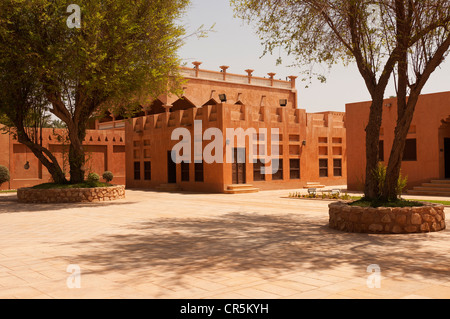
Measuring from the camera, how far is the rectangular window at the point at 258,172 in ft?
80.4

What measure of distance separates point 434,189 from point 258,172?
9.17m

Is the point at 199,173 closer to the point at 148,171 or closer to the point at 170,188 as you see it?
the point at 170,188

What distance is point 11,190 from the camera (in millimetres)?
26984

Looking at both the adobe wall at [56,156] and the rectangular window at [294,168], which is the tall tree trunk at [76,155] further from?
the rectangular window at [294,168]

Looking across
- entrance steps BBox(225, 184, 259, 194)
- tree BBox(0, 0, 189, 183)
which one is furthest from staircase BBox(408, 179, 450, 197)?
tree BBox(0, 0, 189, 183)

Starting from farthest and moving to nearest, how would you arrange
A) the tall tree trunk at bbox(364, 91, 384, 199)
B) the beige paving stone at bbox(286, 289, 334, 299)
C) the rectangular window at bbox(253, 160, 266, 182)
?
the rectangular window at bbox(253, 160, 266, 182) → the tall tree trunk at bbox(364, 91, 384, 199) → the beige paving stone at bbox(286, 289, 334, 299)

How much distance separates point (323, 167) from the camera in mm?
→ 28266

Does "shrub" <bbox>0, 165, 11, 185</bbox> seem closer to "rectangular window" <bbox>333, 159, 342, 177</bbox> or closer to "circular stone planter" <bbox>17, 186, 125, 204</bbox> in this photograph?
"circular stone planter" <bbox>17, 186, 125, 204</bbox>

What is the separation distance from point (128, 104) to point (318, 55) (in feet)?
35.2

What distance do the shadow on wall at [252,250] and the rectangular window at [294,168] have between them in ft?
51.8

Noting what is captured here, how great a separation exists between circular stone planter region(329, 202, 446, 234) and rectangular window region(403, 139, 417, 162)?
12.7m

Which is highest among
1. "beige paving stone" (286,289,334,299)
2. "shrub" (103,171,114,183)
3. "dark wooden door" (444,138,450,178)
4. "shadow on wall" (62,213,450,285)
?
"dark wooden door" (444,138,450,178)

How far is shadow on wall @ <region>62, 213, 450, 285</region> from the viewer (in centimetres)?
628
